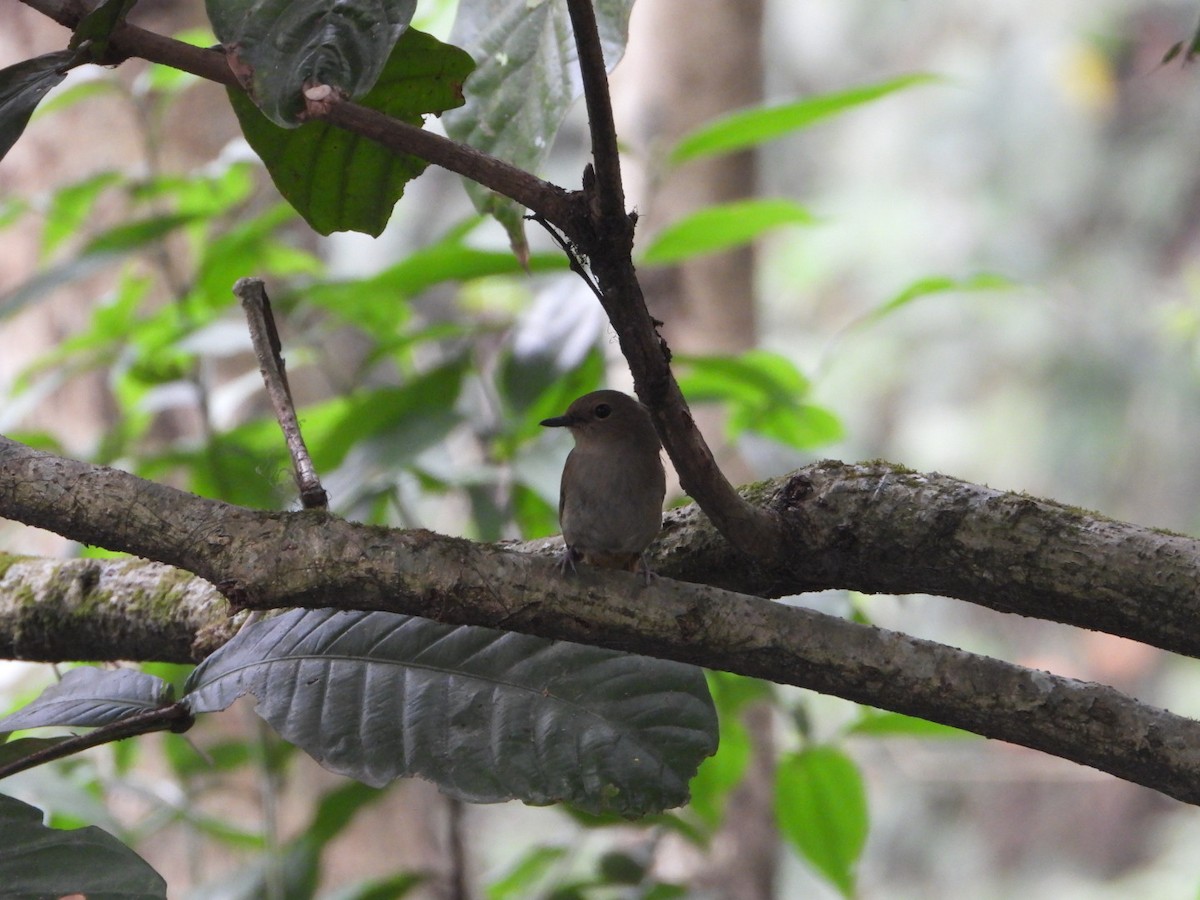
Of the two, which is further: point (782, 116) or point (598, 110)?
point (782, 116)

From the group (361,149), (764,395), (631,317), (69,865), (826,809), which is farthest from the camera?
(764,395)

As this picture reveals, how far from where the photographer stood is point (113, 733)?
4.54ft

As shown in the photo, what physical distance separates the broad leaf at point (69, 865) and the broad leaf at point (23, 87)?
0.79 m

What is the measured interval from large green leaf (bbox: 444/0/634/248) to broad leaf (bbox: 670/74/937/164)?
1.08 meters

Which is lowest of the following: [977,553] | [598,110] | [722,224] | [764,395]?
[977,553]

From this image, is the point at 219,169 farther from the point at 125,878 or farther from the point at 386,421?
the point at 125,878

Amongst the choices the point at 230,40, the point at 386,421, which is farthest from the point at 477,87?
the point at 386,421

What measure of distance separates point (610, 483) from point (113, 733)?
3.49 ft

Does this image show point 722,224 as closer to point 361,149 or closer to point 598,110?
point 361,149

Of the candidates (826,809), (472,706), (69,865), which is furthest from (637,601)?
(826,809)

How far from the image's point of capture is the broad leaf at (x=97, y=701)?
1.52m

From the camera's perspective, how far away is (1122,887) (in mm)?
10445

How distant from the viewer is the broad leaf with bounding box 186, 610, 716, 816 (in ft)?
4.79

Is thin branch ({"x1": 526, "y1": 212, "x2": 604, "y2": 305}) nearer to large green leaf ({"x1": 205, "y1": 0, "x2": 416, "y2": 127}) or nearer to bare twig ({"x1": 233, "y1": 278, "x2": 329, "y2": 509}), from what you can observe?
large green leaf ({"x1": 205, "y1": 0, "x2": 416, "y2": 127})
